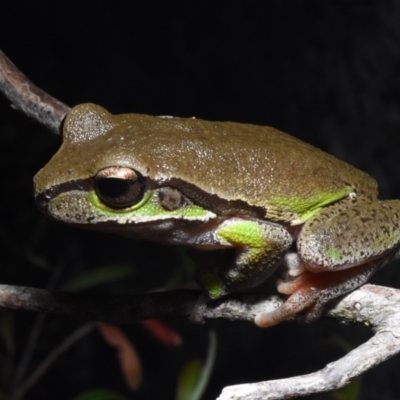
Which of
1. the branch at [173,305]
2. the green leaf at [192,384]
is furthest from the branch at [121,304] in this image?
the green leaf at [192,384]

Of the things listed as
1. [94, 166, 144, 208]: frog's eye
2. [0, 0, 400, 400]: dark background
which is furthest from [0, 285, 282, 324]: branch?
[0, 0, 400, 400]: dark background

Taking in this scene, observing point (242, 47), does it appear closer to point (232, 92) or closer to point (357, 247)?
point (232, 92)

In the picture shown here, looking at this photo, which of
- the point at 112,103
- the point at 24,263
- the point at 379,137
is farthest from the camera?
the point at 112,103

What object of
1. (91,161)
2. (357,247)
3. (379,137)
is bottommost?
(357,247)

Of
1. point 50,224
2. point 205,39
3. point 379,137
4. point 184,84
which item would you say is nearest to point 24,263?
point 50,224

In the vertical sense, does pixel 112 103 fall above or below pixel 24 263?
above

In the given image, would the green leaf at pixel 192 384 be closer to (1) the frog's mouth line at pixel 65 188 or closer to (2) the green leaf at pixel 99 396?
(2) the green leaf at pixel 99 396

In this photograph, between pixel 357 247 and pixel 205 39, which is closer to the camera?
pixel 357 247
